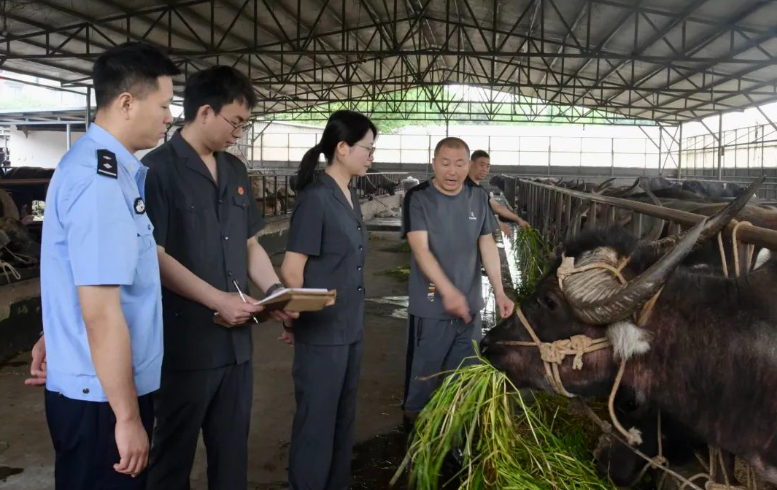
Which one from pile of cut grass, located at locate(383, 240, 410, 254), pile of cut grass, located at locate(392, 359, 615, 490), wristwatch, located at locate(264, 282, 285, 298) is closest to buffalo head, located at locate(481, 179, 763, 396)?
pile of cut grass, located at locate(392, 359, 615, 490)

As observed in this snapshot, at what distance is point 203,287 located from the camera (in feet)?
7.14

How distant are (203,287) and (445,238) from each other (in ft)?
5.44

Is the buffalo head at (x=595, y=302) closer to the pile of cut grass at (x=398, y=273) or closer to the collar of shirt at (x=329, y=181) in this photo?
the collar of shirt at (x=329, y=181)

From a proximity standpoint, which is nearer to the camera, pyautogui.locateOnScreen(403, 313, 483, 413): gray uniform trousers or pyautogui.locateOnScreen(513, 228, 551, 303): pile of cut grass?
pyautogui.locateOnScreen(403, 313, 483, 413): gray uniform trousers

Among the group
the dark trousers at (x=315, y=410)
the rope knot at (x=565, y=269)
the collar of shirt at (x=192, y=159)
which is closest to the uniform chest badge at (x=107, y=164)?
the collar of shirt at (x=192, y=159)

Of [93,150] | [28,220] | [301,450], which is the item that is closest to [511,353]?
[301,450]

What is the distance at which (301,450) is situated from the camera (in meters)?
2.75

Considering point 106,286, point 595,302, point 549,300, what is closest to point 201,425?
point 106,286

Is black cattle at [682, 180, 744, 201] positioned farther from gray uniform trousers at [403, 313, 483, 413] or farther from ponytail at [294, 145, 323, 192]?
ponytail at [294, 145, 323, 192]

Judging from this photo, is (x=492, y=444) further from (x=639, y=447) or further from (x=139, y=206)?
(x=139, y=206)

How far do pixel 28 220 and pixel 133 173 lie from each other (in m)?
6.03

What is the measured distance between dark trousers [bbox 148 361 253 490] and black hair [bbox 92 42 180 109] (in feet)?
3.27

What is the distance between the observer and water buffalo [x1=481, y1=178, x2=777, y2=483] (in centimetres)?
190

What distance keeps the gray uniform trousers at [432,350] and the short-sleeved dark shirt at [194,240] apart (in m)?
1.30
